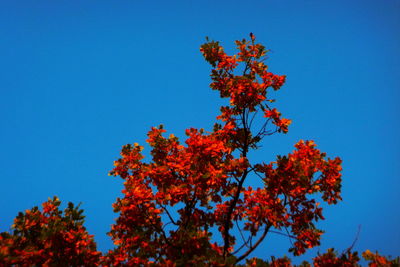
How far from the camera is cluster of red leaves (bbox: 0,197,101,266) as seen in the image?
6719mm

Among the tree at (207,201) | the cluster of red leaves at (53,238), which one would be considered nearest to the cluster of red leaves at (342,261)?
the tree at (207,201)

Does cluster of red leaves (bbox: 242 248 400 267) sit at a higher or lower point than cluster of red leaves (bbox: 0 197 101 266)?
lower

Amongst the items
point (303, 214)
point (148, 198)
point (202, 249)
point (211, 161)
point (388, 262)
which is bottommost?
point (388, 262)

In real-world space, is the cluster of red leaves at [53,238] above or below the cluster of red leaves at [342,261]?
above

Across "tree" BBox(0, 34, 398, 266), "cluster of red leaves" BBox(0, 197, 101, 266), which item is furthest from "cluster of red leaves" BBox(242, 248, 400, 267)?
"cluster of red leaves" BBox(0, 197, 101, 266)

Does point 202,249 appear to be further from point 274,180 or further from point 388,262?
point 388,262

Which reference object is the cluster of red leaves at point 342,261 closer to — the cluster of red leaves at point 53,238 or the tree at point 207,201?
the tree at point 207,201

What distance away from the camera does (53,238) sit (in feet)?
23.2

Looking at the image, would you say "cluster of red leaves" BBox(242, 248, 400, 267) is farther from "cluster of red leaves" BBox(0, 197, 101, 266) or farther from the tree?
"cluster of red leaves" BBox(0, 197, 101, 266)

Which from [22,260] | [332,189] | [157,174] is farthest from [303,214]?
[22,260]

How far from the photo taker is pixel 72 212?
7.68 meters

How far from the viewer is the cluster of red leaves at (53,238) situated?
22.0ft

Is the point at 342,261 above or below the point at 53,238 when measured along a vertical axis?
below

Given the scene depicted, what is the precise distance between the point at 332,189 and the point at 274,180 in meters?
1.76
